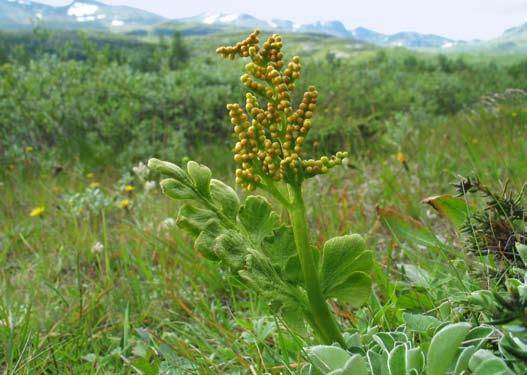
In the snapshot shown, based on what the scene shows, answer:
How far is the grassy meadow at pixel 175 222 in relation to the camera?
167cm

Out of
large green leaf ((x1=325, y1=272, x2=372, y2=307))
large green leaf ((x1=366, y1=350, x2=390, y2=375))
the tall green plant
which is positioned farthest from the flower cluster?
large green leaf ((x1=366, y1=350, x2=390, y2=375))

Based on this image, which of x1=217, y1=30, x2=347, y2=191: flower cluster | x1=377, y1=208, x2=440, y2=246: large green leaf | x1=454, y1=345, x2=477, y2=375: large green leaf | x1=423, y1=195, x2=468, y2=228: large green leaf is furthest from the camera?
x1=377, y1=208, x2=440, y2=246: large green leaf

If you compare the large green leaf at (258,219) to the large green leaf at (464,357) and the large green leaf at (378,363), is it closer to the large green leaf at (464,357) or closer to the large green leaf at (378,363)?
the large green leaf at (378,363)

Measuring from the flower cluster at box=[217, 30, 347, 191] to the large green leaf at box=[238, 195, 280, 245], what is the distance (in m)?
0.10

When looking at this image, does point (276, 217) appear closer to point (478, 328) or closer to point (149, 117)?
point (478, 328)

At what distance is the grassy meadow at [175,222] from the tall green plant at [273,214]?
0.31 ft

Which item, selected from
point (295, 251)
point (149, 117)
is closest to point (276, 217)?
point (295, 251)

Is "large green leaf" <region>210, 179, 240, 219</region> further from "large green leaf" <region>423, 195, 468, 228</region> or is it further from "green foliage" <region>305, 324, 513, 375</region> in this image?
"large green leaf" <region>423, 195, 468, 228</region>

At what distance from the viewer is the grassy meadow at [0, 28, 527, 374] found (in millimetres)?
1666

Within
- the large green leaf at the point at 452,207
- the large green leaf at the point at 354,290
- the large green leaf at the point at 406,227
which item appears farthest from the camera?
the large green leaf at the point at 406,227

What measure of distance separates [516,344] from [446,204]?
83 centimetres

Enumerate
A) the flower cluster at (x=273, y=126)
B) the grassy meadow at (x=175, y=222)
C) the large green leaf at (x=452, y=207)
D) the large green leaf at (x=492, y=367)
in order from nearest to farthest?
the large green leaf at (x=492, y=367) → the flower cluster at (x=273, y=126) → the grassy meadow at (x=175, y=222) → the large green leaf at (x=452, y=207)

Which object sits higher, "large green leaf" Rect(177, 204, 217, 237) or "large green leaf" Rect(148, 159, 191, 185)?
"large green leaf" Rect(148, 159, 191, 185)

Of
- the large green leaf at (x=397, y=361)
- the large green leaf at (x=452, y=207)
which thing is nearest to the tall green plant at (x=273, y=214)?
the large green leaf at (x=397, y=361)
